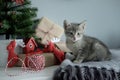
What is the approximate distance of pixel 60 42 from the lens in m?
1.49

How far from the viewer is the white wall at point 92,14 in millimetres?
1567

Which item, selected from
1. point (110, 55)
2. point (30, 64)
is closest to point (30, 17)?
point (30, 64)

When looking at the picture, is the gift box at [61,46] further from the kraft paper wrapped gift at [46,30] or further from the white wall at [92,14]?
the white wall at [92,14]

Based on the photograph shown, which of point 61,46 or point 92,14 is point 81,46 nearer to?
point 61,46

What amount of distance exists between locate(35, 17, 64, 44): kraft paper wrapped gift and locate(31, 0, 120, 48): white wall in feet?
0.43

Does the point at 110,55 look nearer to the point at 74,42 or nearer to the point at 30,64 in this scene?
the point at 74,42

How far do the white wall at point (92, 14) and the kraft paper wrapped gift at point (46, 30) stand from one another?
0.13 metres

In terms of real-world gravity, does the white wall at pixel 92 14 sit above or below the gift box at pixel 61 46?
above

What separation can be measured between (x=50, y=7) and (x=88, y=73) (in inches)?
29.1

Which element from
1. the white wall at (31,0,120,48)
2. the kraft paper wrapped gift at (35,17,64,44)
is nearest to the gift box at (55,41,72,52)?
the kraft paper wrapped gift at (35,17,64,44)

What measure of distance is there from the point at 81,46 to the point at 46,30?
27 cm

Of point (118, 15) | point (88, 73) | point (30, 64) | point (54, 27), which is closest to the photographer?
point (88, 73)

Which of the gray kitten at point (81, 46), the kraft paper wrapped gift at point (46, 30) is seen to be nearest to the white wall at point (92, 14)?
the kraft paper wrapped gift at point (46, 30)

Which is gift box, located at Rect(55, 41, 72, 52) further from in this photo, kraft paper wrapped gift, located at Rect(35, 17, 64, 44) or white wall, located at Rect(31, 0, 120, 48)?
white wall, located at Rect(31, 0, 120, 48)
